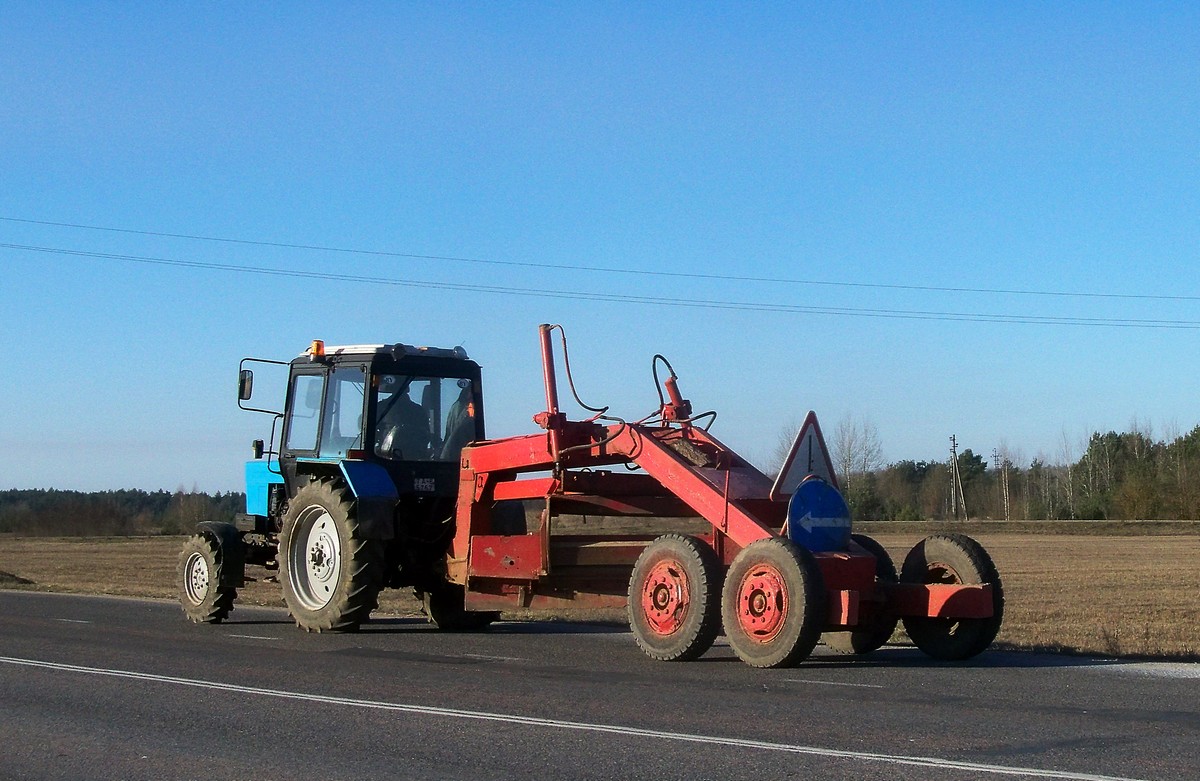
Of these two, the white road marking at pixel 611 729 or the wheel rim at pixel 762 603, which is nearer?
the white road marking at pixel 611 729

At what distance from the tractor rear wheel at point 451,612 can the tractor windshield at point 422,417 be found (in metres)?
1.37

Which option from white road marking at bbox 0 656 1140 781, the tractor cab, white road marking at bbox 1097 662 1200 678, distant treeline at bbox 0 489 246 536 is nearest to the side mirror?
the tractor cab

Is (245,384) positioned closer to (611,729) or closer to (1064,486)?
(611,729)

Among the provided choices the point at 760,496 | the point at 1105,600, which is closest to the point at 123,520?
the point at 1105,600

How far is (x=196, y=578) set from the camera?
14.3 m

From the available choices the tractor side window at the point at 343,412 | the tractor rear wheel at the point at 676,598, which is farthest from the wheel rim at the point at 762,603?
the tractor side window at the point at 343,412

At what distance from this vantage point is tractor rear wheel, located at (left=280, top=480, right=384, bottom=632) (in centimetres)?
1233

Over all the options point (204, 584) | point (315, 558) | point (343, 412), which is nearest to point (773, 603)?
point (315, 558)

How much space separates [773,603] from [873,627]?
47.8 inches

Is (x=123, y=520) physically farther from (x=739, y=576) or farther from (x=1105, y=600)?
(x=739, y=576)

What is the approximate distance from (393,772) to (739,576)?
4.06 meters

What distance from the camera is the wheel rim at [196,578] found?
559 inches

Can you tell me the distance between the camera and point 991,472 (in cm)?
11600

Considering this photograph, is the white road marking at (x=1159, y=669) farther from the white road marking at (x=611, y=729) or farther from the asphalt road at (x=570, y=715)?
the white road marking at (x=611, y=729)
